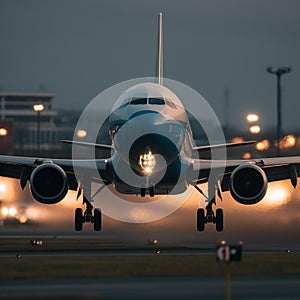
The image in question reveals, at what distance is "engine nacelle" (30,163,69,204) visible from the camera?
4228cm

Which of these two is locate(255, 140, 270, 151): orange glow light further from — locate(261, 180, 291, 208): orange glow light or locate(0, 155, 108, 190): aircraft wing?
locate(0, 155, 108, 190): aircraft wing

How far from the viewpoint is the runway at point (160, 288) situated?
961 inches

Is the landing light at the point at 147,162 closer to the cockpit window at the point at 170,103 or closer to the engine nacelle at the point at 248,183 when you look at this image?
the cockpit window at the point at 170,103

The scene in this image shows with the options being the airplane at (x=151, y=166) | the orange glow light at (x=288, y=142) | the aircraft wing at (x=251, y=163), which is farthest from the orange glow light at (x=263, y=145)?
the aircraft wing at (x=251, y=163)

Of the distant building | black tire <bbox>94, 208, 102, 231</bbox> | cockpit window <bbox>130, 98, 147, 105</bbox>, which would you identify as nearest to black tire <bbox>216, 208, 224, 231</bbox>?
black tire <bbox>94, 208, 102, 231</bbox>

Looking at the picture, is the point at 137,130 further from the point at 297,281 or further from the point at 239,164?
the point at 297,281

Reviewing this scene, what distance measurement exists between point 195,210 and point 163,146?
9.48 metres

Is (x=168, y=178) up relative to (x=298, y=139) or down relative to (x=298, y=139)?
down

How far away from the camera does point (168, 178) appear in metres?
40.1

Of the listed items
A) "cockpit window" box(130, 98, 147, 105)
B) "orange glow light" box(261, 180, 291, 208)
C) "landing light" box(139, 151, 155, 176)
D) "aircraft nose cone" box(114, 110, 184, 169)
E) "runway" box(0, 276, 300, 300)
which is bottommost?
"runway" box(0, 276, 300, 300)

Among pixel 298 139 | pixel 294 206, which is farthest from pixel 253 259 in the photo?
pixel 298 139

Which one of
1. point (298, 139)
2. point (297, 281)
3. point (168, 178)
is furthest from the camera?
point (298, 139)

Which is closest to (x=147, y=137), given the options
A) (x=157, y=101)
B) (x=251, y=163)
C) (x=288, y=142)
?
(x=157, y=101)

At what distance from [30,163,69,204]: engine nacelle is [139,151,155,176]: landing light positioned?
5.06 metres
